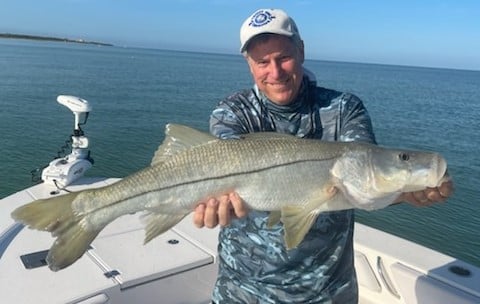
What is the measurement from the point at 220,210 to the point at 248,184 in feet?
0.73

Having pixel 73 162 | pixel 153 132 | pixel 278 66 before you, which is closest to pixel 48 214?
pixel 278 66

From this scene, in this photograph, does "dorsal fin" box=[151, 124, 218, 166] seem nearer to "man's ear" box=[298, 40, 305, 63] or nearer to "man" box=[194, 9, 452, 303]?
"man" box=[194, 9, 452, 303]

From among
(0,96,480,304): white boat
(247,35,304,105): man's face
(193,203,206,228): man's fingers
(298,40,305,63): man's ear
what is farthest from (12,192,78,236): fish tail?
(298,40,305,63): man's ear

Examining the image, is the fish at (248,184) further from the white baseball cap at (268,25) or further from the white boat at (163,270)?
the white boat at (163,270)

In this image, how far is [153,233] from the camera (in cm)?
285

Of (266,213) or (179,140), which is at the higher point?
(179,140)

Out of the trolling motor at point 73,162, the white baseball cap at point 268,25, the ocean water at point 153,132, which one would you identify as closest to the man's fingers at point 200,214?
the white baseball cap at point 268,25

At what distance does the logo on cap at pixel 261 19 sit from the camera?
9.36ft

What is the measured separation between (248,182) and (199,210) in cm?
32

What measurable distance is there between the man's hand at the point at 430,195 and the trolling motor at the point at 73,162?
15.1 feet

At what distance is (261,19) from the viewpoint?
289cm

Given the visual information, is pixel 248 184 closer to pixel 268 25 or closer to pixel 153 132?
pixel 268 25

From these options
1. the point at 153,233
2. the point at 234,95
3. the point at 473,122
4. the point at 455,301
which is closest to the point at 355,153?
the point at 234,95

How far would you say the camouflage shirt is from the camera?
9.20 feet
